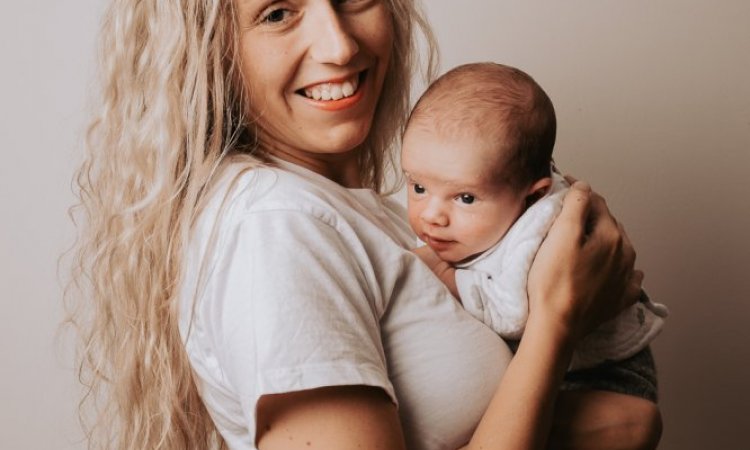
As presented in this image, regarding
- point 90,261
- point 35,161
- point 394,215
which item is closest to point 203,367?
point 90,261

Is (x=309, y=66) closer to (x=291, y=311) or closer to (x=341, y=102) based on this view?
(x=341, y=102)

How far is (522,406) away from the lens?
130cm

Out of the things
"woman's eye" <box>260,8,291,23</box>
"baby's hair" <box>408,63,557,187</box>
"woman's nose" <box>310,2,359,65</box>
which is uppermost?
"woman's eye" <box>260,8,291,23</box>

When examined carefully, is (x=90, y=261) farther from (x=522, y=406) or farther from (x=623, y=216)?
(x=623, y=216)

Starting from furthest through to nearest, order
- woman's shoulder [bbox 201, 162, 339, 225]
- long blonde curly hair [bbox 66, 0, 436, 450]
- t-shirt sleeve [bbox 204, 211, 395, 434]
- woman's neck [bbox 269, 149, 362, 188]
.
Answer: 1. woman's neck [bbox 269, 149, 362, 188]
2. long blonde curly hair [bbox 66, 0, 436, 450]
3. woman's shoulder [bbox 201, 162, 339, 225]
4. t-shirt sleeve [bbox 204, 211, 395, 434]

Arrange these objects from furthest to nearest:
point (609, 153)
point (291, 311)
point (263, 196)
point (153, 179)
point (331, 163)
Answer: point (609, 153), point (331, 163), point (153, 179), point (263, 196), point (291, 311)

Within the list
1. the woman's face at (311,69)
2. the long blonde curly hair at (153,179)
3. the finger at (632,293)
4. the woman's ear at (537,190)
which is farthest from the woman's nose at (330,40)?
the finger at (632,293)

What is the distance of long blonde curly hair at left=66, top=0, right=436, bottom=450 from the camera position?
4.63ft

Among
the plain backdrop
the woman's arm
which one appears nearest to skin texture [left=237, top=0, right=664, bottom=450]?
the woman's arm

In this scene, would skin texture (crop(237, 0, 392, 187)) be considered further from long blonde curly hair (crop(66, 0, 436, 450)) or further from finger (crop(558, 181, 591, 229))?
finger (crop(558, 181, 591, 229))

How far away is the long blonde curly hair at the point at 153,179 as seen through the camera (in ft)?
4.63

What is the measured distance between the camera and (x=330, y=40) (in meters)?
1.46

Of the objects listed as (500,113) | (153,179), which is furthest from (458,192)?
(153,179)

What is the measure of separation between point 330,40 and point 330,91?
4.1 inches
